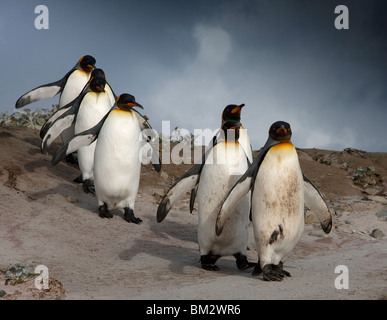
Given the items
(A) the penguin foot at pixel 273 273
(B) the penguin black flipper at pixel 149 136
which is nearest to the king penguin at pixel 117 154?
(B) the penguin black flipper at pixel 149 136

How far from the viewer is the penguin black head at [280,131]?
509cm

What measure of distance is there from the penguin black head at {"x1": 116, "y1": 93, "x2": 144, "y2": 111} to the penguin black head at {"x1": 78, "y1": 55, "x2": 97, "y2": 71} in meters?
2.91

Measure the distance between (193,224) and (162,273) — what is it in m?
3.02

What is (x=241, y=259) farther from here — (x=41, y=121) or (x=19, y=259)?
(x=41, y=121)

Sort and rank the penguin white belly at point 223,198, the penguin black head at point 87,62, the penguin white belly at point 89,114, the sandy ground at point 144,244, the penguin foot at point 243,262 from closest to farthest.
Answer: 1. the sandy ground at point 144,244
2. the penguin white belly at point 223,198
3. the penguin foot at point 243,262
4. the penguin white belly at point 89,114
5. the penguin black head at point 87,62

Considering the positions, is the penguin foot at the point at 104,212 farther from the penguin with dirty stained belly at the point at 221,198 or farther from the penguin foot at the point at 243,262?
the penguin foot at the point at 243,262

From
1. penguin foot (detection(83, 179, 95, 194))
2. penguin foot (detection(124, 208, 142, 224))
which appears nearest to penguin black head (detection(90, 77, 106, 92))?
penguin foot (detection(83, 179, 95, 194))

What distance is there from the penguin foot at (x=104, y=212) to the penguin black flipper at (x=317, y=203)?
3582 mm

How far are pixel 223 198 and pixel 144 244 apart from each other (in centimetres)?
189

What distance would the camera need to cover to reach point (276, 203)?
16.6 ft

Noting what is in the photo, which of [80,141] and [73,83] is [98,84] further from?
[73,83]

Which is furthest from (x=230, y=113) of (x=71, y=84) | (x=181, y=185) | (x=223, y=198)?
(x=71, y=84)

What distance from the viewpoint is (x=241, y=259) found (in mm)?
5785
